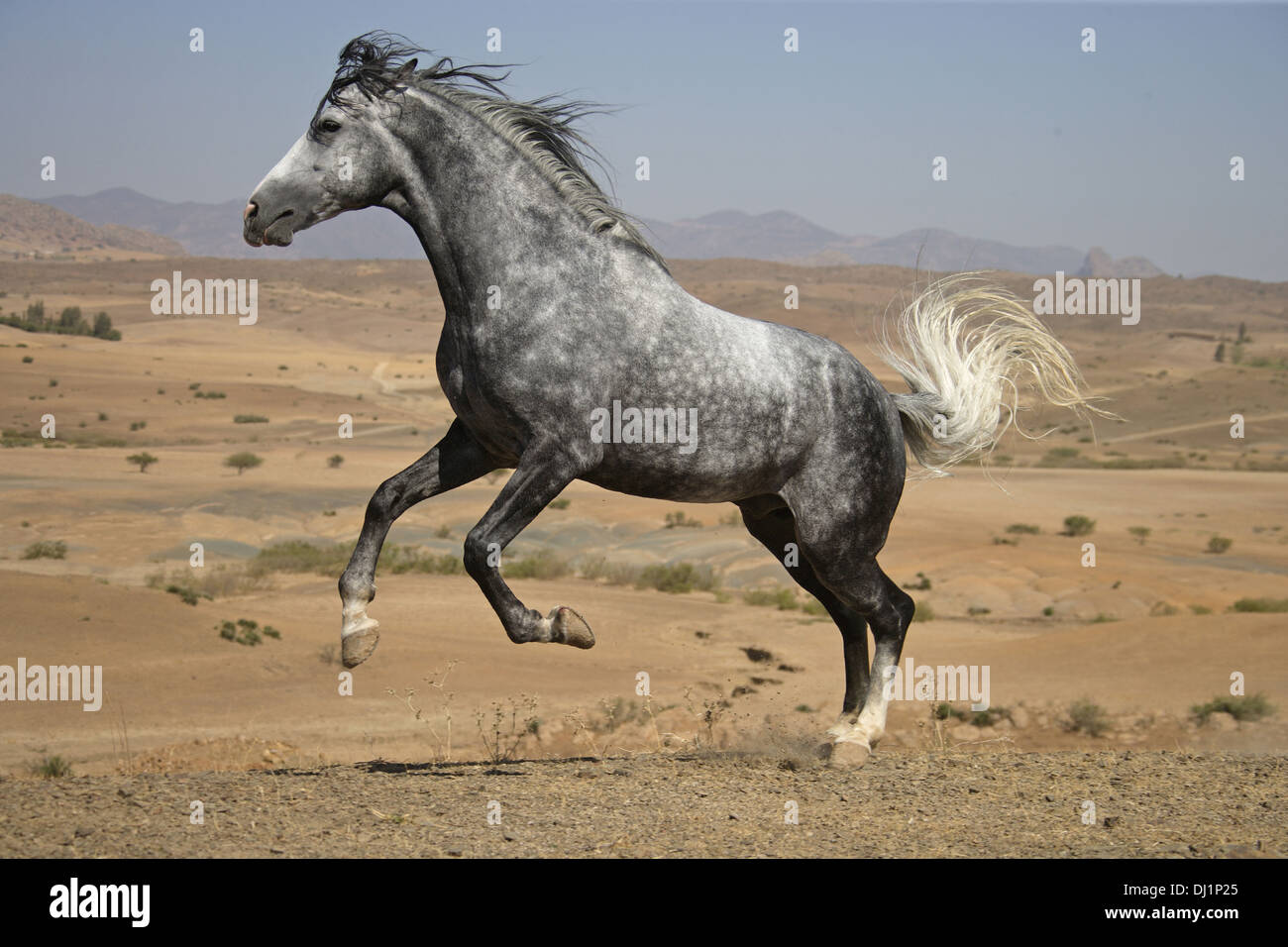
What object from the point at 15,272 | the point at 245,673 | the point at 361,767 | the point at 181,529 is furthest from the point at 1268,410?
the point at 15,272

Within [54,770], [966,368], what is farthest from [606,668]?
[966,368]

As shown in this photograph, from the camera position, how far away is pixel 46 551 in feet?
65.3

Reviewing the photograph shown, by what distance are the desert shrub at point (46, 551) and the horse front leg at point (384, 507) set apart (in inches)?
629

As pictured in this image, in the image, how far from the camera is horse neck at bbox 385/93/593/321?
19.8 ft

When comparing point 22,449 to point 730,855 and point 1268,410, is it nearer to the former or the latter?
point 730,855

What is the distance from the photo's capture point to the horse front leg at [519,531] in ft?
18.7

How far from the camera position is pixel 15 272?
10800 centimetres

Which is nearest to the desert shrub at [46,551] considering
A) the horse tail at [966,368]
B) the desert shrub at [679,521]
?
the desert shrub at [679,521]

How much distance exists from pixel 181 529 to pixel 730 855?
20.3m

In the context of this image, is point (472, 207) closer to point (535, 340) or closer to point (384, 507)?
point (535, 340)

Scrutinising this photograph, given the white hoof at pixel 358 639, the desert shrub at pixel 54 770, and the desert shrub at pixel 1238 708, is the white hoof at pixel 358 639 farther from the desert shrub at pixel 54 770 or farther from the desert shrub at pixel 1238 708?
the desert shrub at pixel 1238 708

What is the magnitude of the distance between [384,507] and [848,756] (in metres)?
3.12
